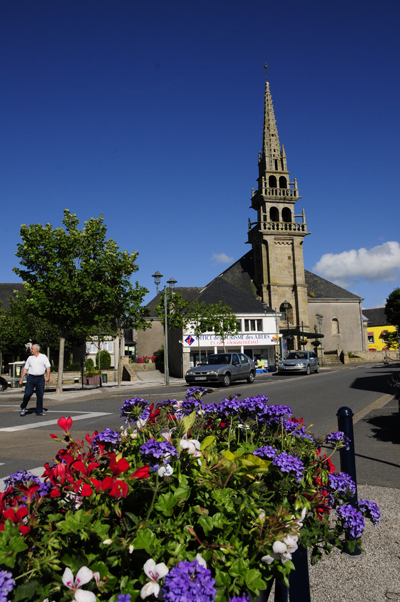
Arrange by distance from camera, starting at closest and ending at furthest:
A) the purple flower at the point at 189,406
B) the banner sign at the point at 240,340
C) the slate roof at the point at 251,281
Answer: the purple flower at the point at 189,406, the banner sign at the point at 240,340, the slate roof at the point at 251,281

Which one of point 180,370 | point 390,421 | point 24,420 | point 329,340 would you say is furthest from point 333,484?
point 329,340

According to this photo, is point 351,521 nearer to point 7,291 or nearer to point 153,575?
point 153,575

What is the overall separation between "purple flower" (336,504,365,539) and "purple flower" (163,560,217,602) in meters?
1.12

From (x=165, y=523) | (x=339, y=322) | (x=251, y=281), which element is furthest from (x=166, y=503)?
(x=339, y=322)

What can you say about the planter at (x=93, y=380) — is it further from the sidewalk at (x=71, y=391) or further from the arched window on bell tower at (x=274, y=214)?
the arched window on bell tower at (x=274, y=214)

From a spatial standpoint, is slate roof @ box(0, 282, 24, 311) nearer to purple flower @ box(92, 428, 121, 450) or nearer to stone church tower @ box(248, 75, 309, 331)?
stone church tower @ box(248, 75, 309, 331)

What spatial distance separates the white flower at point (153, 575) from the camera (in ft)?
4.46

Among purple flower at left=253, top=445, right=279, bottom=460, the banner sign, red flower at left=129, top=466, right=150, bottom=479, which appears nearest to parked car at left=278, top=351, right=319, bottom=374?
the banner sign

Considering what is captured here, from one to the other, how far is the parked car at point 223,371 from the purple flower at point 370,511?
17932 mm

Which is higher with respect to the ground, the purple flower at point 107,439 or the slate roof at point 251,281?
the slate roof at point 251,281

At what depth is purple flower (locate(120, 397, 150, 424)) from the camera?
9.21ft

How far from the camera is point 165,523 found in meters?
1.68

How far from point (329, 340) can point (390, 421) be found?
50.5 metres

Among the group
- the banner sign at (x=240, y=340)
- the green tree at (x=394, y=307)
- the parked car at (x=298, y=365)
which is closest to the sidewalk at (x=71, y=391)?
the parked car at (x=298, y=365)
